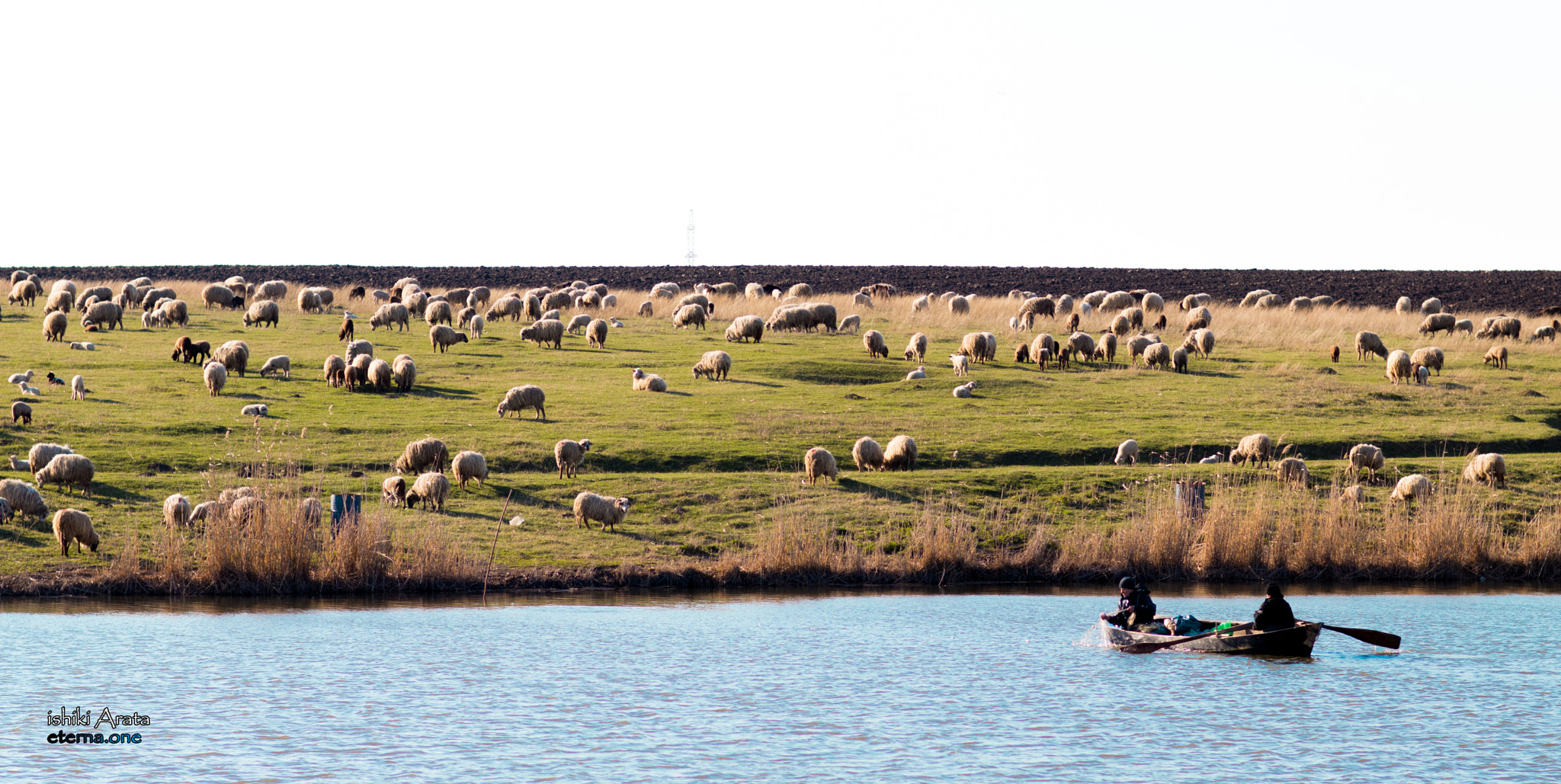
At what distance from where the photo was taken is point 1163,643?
24.5m

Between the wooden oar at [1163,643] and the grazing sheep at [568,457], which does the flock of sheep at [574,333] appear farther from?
the wooden oar at [1163,643]

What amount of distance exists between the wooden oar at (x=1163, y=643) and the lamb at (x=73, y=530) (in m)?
20.8

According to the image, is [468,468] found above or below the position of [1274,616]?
above

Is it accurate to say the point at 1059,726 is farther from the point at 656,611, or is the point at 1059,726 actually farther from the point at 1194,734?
the point at 656,611

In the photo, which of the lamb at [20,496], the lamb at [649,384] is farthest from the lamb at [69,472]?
the lamb at [649,384]

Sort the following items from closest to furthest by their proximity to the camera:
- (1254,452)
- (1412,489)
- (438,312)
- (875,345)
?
(1412,489), (1254,452), (875,345), (438,312)

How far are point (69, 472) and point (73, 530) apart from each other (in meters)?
4.67

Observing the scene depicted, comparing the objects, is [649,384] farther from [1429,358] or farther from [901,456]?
[1429,358]

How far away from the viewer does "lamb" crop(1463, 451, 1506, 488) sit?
124 feet

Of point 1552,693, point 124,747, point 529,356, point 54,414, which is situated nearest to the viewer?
point 124,747

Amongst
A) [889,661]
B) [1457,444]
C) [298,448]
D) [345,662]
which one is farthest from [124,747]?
[1457,444]

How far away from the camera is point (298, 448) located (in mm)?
39656

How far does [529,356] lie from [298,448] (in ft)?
60.8

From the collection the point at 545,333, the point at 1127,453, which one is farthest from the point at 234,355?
the point at 1127,453
